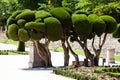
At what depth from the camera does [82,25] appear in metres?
25.8

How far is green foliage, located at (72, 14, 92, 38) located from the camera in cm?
2577

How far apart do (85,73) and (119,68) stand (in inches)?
168

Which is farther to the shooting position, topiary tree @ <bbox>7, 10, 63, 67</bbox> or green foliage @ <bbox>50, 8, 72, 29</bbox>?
green foliage @ <bbox>50, 8, 72, 29</bbox>

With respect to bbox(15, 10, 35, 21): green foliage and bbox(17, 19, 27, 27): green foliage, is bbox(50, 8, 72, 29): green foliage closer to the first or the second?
bbox(15, 10, 35, 21): green foliage

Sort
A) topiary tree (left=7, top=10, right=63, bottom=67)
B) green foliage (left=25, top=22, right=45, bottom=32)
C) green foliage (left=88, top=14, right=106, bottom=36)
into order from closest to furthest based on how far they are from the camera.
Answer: green foliage (left=25, top=22, right=45, bottom=32), topiary tree (left=7, top=10, right=63, bottom=67), green foliage (left=88, top=14, right=106, bottom=36)

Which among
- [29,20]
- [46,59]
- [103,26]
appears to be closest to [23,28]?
[29,20]

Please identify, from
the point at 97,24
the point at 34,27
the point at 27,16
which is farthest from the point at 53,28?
the point at 97,24

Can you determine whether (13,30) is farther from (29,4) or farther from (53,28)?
(29,4)

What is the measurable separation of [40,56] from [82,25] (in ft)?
13.4

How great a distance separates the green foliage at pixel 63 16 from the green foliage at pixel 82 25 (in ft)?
1.28

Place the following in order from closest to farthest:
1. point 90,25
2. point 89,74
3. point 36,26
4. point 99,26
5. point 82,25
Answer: point 89,74, point 36,26, point 82,25, point 90,25, point 99,26

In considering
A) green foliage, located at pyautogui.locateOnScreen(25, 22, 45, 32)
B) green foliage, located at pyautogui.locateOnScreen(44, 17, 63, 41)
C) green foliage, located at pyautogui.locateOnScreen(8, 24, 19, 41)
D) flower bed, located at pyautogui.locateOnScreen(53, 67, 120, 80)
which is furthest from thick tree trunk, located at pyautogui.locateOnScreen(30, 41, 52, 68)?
flower bed, located at pyautogui.locateOnScreen(53, 67, 120, 80)

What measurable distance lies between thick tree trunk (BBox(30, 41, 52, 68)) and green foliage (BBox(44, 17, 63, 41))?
2.40 meters

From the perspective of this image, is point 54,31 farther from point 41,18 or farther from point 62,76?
point 62,76
